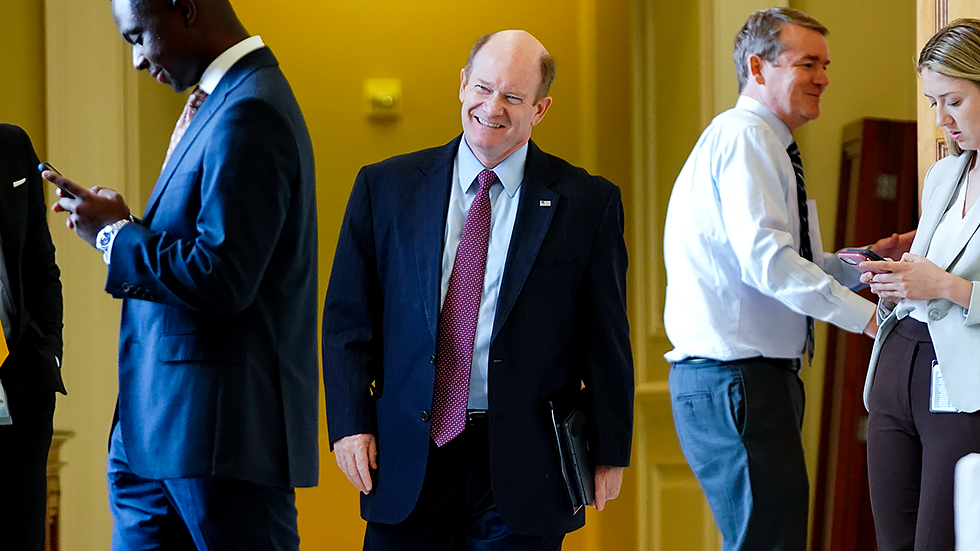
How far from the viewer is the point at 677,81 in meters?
4.71

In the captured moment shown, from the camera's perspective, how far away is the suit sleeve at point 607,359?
213 centimetres

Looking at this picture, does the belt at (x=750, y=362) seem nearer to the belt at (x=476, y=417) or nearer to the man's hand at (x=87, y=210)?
the belt at (x=476, y=417)

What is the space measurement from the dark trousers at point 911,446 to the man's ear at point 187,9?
1732 mm

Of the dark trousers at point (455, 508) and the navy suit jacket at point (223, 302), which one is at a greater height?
the navy suit jacket at point (223, 302)

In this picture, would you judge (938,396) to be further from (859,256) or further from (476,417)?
(476,417)

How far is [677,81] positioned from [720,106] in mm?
373

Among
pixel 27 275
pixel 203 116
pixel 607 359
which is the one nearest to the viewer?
pixel 203 116

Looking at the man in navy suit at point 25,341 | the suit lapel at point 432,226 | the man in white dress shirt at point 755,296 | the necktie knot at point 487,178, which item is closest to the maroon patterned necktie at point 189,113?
the suit lapel at point 432,226

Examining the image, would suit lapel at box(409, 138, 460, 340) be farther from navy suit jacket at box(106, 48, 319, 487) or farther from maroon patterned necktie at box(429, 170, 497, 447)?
navy suit jacket at box(106, 48, 319, 487)

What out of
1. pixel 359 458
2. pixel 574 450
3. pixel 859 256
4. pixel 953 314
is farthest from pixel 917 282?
pixel 359 458

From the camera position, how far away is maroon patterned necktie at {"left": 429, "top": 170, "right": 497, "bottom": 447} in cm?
206

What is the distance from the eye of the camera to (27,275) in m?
2.76

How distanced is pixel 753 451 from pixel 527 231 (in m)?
0.86

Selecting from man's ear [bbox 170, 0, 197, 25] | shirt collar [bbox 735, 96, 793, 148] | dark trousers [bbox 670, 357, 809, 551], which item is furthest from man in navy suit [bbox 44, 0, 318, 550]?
shirt collar [bbox 735, 96, 793, 148]
